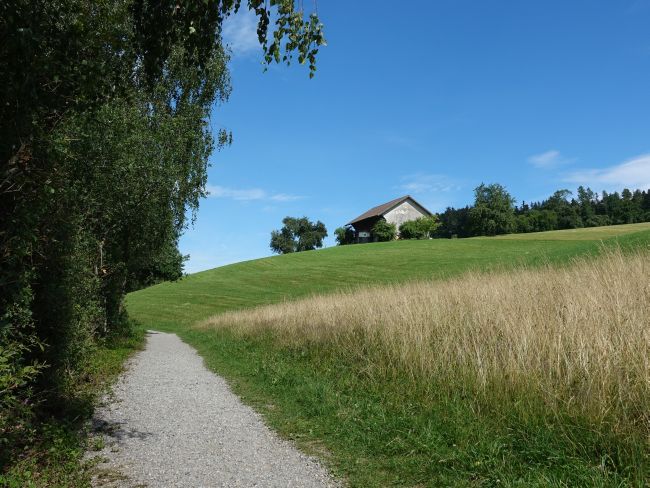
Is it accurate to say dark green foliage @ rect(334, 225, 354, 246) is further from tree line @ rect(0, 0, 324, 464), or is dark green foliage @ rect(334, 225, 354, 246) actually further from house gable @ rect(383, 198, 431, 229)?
tree line @ rect(0, 0, 324, 464)

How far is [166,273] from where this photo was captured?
98.9ft

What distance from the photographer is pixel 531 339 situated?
6117mm

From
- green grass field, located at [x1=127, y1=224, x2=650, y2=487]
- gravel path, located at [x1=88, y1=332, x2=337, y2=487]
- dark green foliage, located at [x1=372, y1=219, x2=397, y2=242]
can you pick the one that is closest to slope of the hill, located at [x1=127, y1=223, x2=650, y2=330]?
dark green foliage, located at [x1=372, y1=219, x2=397, y2=242]

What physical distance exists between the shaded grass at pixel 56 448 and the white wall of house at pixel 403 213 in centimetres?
8749

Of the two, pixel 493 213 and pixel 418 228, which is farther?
pixel 493 213

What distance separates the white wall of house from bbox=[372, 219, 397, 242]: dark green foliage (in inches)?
89.5

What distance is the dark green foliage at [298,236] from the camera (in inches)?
5271

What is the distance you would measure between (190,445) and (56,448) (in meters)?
1.53

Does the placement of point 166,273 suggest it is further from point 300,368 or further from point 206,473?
point 206,473

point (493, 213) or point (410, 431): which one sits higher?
point (493, 213)

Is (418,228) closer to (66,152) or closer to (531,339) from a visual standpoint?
(531,339)

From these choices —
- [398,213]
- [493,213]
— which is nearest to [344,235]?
[398,213]

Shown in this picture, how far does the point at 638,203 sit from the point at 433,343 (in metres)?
147

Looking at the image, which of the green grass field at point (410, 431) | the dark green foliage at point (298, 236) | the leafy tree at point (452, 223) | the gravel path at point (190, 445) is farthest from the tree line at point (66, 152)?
the leafy tree at point (452, 223)
